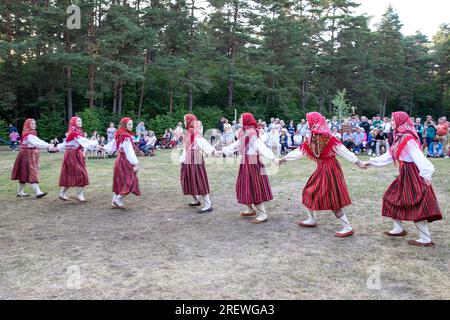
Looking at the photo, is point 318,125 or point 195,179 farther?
point 195,179

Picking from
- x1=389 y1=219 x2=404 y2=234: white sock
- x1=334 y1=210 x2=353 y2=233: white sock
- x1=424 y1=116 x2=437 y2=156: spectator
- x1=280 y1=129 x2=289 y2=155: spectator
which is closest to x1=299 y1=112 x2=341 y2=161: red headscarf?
x1=334 y1=210 x2=353 y2=233: white sock

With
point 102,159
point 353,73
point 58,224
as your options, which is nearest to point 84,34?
point 102,159

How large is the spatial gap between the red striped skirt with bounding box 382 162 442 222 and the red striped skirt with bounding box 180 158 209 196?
3.05 meters

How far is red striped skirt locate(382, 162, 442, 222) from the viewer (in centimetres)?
487

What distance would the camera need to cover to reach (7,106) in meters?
23.5

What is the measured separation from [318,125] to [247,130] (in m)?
1.24

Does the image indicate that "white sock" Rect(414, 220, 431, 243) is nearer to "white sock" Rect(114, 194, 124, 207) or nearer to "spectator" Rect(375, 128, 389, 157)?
"white sock" Rect(114, 194, 124, 207)

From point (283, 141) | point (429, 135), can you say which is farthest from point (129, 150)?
point (429, 135)

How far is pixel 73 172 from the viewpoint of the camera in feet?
25.2

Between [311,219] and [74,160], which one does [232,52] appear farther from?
[311,219]

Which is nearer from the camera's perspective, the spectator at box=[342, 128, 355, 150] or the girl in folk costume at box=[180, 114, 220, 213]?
the girl in folk costume at box=[180, 114, 220, 213]

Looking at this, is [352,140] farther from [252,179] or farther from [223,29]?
[223,29]

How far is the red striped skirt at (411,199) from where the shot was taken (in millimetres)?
4867
